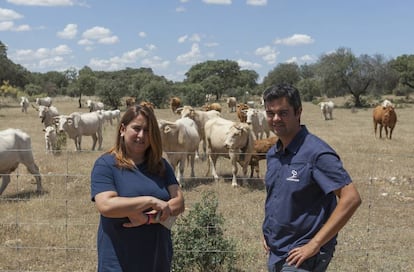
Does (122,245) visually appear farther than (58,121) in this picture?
No

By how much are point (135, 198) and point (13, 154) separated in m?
8.57

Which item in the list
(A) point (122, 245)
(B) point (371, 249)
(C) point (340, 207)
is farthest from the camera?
(B) point (371, 249)

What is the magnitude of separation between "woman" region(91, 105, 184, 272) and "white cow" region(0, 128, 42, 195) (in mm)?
7835

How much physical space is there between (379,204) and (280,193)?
7.52 metres

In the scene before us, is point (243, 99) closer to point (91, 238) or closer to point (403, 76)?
point (403, 76)

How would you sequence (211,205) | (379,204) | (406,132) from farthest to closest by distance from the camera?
(406,132) → (379,204) → (211,205)

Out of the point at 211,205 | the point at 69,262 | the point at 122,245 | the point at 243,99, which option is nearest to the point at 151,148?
the point at 122,245

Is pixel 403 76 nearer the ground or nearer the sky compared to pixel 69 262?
nearer the sky

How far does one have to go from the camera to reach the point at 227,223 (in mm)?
8328

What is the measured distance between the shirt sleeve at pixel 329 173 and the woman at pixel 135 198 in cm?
95

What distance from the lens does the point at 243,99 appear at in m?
62.2

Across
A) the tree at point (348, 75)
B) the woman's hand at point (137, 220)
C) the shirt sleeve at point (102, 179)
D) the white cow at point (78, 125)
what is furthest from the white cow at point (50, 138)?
the tree at point (348, 75)

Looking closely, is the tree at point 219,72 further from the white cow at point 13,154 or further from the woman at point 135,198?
the woman at point 135,198

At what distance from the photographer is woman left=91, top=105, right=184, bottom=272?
122 inches
